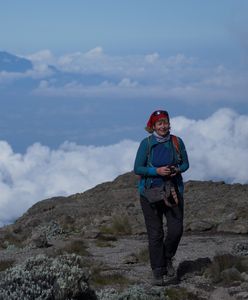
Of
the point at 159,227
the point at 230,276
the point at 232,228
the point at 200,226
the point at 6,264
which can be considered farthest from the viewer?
the point at 200,226

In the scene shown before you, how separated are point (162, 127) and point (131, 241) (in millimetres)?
7008

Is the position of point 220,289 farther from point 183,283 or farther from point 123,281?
point 123,281

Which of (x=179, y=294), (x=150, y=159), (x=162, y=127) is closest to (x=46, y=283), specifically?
(x=179, y=294)

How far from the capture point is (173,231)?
1019 cm

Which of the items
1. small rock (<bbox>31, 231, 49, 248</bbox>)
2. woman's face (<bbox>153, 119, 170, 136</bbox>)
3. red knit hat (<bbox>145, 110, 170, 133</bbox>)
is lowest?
small rock (<bbox>31, 231, 49, 248</bbox>)

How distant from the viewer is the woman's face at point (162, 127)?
991 centimetres

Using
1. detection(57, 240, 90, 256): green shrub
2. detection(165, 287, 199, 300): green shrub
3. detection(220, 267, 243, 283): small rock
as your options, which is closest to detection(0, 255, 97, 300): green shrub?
detection(165, 287, 199, 300): green shrub

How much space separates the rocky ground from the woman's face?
1.99 m

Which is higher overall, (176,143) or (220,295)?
(176,143)

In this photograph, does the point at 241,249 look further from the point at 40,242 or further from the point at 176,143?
the point at 40,242

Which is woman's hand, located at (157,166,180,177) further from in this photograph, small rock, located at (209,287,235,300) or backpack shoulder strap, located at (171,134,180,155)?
small rock, located at (209,287,235,300)

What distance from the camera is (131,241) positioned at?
16.5 metres

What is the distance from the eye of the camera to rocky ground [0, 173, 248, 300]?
1035 centimetres

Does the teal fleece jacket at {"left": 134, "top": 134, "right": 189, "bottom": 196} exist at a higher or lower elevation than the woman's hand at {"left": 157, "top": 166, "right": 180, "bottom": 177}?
higher
